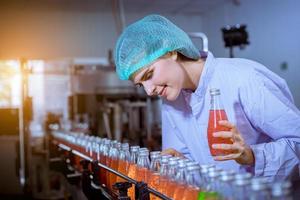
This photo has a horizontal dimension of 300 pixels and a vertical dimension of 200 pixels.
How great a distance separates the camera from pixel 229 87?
4.58ft

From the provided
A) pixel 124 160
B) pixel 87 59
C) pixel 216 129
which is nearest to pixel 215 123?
pixel 216 129

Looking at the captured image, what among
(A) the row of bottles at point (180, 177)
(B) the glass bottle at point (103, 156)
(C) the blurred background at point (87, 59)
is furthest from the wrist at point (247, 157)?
(C) the blurred background at point (87, 59)

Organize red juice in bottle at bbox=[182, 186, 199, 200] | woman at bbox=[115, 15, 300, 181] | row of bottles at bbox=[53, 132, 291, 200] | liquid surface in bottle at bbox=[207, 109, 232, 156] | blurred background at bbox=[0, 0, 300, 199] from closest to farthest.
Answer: row of bottles at bbox=[53, 132, 291, 200] < red juice in bottle at bbox=[182, 186, 199, 200] < liquid surface in bottle at bbox=[207, 109, 232, 156] < woman at bbox=[115, 15, 300, 181] < blurred background at bbox=[0, 0, 300, 199]

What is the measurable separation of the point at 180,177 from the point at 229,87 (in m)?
0.54

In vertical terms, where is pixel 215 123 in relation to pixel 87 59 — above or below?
A: below

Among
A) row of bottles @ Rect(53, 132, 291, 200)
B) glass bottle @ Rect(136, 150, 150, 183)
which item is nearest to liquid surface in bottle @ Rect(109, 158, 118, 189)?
row of bottles @ Rect(53, 132, 291, 200)

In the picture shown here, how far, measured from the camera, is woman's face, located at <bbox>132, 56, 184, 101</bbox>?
1258 millimetres

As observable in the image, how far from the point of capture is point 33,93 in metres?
6.05

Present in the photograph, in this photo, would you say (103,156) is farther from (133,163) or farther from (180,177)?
(180,177)

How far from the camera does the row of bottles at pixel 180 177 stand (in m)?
0.69

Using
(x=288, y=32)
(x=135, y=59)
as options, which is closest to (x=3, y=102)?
(x=288, y=32)

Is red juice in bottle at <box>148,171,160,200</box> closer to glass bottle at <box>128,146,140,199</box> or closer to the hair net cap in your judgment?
glass bottle at <box>128,146,140,199</box>

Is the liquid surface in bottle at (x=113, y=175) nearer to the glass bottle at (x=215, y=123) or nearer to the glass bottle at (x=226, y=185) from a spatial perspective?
the glass bottle at (x=215, y=123)

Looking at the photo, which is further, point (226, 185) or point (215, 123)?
point (215, 123)
